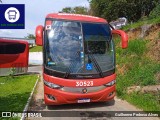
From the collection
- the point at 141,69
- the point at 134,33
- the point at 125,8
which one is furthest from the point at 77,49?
the point at 125,8

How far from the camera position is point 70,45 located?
10289 millimetres

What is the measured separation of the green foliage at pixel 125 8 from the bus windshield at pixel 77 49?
24.4 metres

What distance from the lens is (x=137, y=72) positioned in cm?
1506

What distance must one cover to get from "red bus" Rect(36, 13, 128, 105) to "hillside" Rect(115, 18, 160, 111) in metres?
1.54

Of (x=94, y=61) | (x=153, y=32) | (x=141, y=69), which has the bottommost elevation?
(x=141, y=69)

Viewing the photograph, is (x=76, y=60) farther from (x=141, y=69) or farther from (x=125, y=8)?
(x=125, y=8)

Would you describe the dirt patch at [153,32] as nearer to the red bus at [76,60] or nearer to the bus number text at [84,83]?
the red bus at [76,60]

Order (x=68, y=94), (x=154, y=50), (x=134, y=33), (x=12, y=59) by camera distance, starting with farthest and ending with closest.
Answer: (x=12, y=59), (x=134, y=33), (x=154, y=50), (x=68, y=94)

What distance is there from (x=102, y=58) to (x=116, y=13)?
25759 millimetres

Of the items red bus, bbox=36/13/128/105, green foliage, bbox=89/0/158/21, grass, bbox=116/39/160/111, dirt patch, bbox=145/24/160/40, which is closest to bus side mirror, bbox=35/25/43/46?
red bus, bbox=36/13/128/105

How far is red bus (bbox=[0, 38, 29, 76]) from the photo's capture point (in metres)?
25.6

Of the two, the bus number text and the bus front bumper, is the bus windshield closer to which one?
the bus number text

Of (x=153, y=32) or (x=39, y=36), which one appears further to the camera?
(x=153, y=32)

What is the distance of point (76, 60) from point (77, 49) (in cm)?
40
